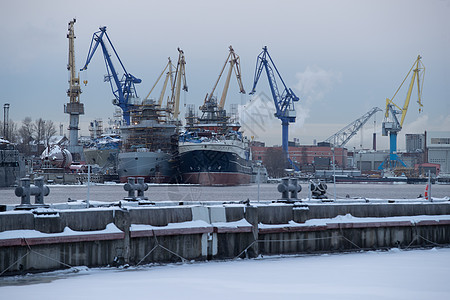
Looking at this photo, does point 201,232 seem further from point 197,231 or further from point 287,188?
point 287,188

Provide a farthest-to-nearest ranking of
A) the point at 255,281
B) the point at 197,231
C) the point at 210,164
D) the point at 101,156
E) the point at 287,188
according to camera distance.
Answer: the point at 101,156
the point at 210,164
the point at 287,188
the point at 197,231
the point at 255,281

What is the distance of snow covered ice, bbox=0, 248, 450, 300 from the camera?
17.7 meters

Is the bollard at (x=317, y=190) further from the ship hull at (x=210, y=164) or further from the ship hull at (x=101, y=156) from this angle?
the ship hull at (x=101, y=156)

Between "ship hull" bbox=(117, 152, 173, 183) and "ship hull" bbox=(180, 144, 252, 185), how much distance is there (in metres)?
5.91

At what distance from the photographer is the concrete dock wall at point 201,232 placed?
20.2 m

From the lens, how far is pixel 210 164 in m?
121

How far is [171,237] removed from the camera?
22938mm

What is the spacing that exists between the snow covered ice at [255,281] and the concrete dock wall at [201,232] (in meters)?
0.57

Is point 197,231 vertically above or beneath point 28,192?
beneath

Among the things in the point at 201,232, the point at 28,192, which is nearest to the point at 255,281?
the point at 201,232

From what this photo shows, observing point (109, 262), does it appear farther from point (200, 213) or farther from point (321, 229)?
point (321, 229)

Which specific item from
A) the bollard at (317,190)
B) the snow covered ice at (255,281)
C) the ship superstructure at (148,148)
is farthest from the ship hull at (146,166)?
the snow covered ice at (255,281)

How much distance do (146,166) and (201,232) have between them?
104740mm

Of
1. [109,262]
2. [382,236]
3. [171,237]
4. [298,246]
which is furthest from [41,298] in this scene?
[382,236]
